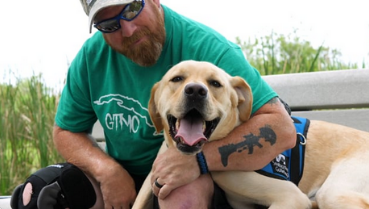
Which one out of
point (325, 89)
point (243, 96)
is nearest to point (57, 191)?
point (243, 96)

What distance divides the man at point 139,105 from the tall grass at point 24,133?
4.94ft

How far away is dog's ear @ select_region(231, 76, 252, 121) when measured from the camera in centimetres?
250

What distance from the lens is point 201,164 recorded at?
8.09 ft

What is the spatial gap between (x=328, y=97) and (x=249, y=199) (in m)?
1.19

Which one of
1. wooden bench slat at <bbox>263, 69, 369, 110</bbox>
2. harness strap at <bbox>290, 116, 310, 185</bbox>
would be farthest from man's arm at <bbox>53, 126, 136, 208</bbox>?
wooden bench slat at <bbox>263, 69, 369, 110</bbox>

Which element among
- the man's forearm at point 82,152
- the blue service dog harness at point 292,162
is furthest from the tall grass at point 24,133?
the blue service dog harness at point 292,162

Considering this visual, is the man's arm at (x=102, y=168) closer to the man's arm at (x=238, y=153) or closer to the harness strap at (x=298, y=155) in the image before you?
the man's arm at (x=238, y=153)

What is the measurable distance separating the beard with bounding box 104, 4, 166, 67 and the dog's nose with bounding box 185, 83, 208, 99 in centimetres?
48

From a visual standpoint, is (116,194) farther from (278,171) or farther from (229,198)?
(278,171)

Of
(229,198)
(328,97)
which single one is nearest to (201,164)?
(229,198)

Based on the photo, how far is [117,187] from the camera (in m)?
2.88

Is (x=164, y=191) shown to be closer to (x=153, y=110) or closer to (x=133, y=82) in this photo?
(x=153, y=110)

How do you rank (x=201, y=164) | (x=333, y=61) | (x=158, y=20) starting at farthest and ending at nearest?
1. (x=333, y=61)
2. (x=158, y=20)
3. (x=201, y=164)

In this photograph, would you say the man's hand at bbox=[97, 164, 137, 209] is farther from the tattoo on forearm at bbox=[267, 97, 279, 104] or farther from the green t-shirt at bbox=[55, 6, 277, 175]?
the tattoo on forearm at bbox=[267, 97, 279, 104]
